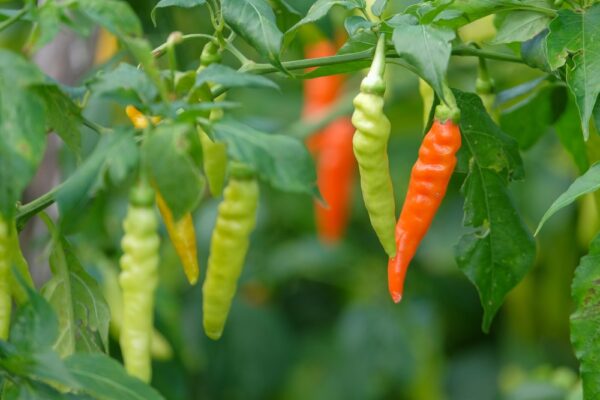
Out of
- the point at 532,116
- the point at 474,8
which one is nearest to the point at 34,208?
the point at 474,8

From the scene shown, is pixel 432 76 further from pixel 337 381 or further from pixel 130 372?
pixel 337 381

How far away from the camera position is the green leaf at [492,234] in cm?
119

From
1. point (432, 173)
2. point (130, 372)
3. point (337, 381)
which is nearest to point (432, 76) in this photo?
point (432, 173)

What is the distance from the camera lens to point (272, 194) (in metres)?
3.19

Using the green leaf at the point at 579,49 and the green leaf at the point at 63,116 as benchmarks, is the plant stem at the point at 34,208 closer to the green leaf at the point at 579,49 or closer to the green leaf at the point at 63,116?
the green leaf at the point at 63,116

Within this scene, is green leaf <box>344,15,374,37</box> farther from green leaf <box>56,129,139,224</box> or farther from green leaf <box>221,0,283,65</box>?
green leaf <box>56,129,139,224</box>

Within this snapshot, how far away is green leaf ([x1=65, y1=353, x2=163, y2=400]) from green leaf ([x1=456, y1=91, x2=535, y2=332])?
0.43m

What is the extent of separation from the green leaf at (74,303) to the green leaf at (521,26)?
18.6 inches

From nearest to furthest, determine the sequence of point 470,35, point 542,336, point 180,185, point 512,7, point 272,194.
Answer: point 180,185
point 512,7
point 470,35
point 542,336
point 272,194

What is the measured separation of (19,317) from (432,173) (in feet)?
1.25

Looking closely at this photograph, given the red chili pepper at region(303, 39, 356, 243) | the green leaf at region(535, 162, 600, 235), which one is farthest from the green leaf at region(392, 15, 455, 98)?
the red chili pepper at region(303, 39, 356, 243)

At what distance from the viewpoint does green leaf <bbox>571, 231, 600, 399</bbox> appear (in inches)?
42.5

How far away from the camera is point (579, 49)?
1093mm

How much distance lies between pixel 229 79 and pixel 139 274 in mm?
174
